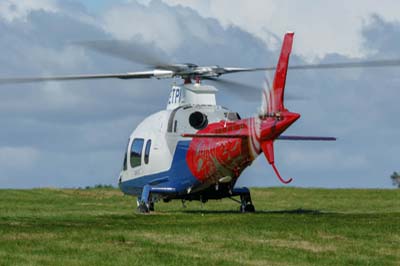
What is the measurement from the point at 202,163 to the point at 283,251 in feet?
48.1

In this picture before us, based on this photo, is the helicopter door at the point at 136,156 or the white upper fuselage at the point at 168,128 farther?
the helicopter door at the point at 136,156

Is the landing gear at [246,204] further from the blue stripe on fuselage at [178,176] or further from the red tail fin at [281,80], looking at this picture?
the red tail fin at [281,80]

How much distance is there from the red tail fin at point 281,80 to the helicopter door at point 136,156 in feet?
29.3

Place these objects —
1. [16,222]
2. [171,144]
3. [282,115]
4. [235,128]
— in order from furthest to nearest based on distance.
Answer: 1. [171,144]
2. [235,128]
3. [282,115]
4. [16,222]

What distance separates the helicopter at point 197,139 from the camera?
35344mm

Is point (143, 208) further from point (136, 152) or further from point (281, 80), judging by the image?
point (281, 80)

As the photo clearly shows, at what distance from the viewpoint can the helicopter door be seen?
141ft

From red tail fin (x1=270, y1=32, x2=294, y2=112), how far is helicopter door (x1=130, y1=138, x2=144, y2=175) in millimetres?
8916

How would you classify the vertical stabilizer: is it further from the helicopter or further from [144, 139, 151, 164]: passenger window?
[144, 139, 151, 164]: passenger window

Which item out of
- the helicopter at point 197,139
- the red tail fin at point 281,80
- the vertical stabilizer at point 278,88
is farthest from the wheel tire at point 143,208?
the red tail fin at point 281,80

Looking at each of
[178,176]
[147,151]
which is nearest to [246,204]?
[178,176]

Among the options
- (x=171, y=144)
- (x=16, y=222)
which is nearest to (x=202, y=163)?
(x=171, y=144)

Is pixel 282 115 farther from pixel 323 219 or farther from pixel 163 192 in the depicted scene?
pixel 163 192

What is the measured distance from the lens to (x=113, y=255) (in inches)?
942
